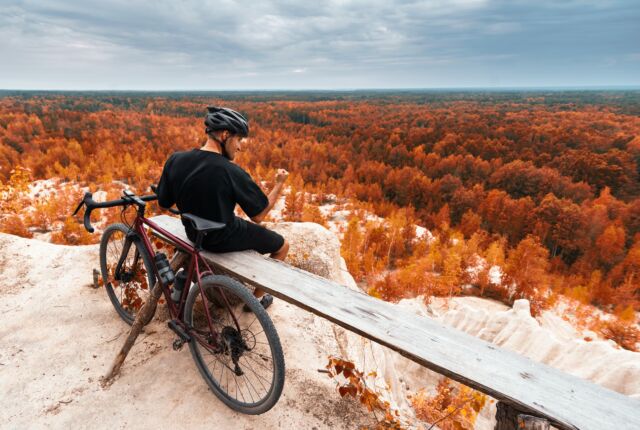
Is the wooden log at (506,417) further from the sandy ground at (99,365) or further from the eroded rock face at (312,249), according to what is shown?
the eroded rock face at (312,249)

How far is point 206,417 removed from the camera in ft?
8.82

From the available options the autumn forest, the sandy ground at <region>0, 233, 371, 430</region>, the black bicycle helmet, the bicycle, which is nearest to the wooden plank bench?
the bicycle

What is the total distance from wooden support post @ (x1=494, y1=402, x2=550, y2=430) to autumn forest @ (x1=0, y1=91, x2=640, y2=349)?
11818 mm

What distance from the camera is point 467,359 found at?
A: 2.16m

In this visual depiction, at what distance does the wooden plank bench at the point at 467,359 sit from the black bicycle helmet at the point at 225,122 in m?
1.28

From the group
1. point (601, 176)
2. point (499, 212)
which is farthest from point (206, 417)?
point (601, 176)

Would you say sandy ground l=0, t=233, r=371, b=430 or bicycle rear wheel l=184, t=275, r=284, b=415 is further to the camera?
sandy ground l=0, t=233, r=371, b=430

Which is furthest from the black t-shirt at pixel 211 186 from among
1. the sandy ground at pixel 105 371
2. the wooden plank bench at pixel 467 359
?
the sandy ground at pixel 105 371

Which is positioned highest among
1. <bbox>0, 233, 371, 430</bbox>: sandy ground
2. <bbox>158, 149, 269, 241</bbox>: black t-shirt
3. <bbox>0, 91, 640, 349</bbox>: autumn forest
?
<bbox>158, 149, 269, 241</bbox>: black t-shirt

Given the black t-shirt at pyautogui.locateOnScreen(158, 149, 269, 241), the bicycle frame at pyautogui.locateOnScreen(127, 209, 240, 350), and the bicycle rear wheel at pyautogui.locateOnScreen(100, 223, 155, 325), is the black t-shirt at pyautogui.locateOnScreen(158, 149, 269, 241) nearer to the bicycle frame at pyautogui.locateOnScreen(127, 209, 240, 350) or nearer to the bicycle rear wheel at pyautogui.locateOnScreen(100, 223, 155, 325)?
the bicycle frame at pyautogui.locateOnScreen(127, 209, 240, 350)

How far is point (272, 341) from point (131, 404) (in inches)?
64.3

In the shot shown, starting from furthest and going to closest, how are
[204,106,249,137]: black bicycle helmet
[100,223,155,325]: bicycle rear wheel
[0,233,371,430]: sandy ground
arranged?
[100,223,155,325]: bicycle rear wheel → [204,106,249,137]: black bicycle helmet → [0,233,371,430]: sandy ground

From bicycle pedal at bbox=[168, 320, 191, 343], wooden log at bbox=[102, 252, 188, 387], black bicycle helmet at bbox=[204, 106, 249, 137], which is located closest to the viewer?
black bicycle helmet at bbox=[204, 106, 249, 137]

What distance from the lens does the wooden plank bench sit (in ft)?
6.10
